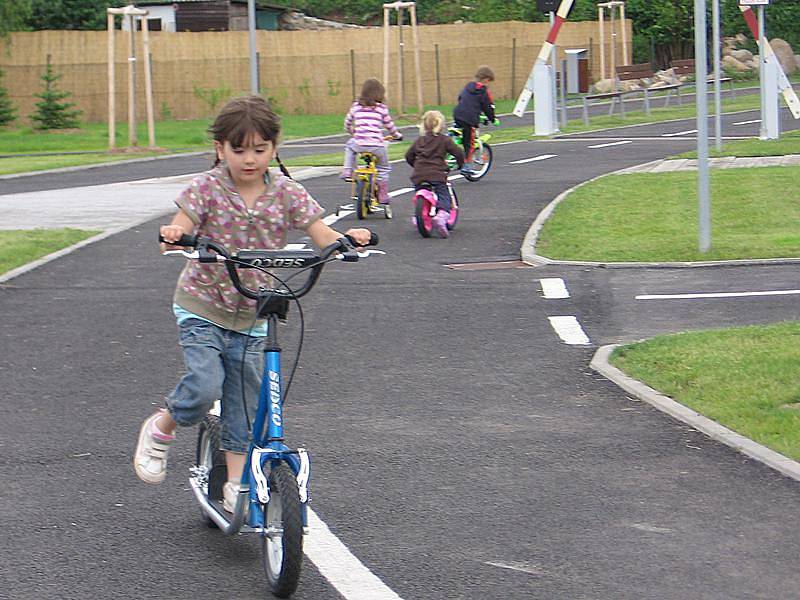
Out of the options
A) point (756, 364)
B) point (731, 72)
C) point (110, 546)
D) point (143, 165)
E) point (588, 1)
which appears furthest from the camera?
point (588, 1)

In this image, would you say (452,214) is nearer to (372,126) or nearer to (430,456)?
(372,126)

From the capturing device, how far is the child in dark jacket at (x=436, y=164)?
53.6 ft

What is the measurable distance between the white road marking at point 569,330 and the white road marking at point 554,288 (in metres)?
1.08

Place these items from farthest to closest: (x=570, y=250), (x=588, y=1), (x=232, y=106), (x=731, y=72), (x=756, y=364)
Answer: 1. (x=588, y=1)
2. (x=731, y=72)
3. (x=570, y=250)
4. (x=756, y=364)
5. (x=232, y=106)

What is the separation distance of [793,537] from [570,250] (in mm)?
9153

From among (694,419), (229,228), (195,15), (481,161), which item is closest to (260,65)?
(195,15)

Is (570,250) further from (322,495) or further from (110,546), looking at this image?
(110,546)

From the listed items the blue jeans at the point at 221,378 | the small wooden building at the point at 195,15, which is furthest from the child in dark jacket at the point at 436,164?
the small wooden building at the point at 195,15

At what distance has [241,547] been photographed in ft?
18.5

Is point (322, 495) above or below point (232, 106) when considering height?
below

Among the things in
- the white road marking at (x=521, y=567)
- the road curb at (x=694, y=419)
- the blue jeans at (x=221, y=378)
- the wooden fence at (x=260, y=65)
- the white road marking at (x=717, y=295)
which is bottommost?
the white road marking at (x=521, y=567)

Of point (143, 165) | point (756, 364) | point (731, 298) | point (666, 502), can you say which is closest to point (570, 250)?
point (731, 298)

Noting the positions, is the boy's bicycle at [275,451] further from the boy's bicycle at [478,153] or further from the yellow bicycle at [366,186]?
the boy's bicycle at [478,153]

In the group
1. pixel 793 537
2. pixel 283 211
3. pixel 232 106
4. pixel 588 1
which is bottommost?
pixel 793 537
